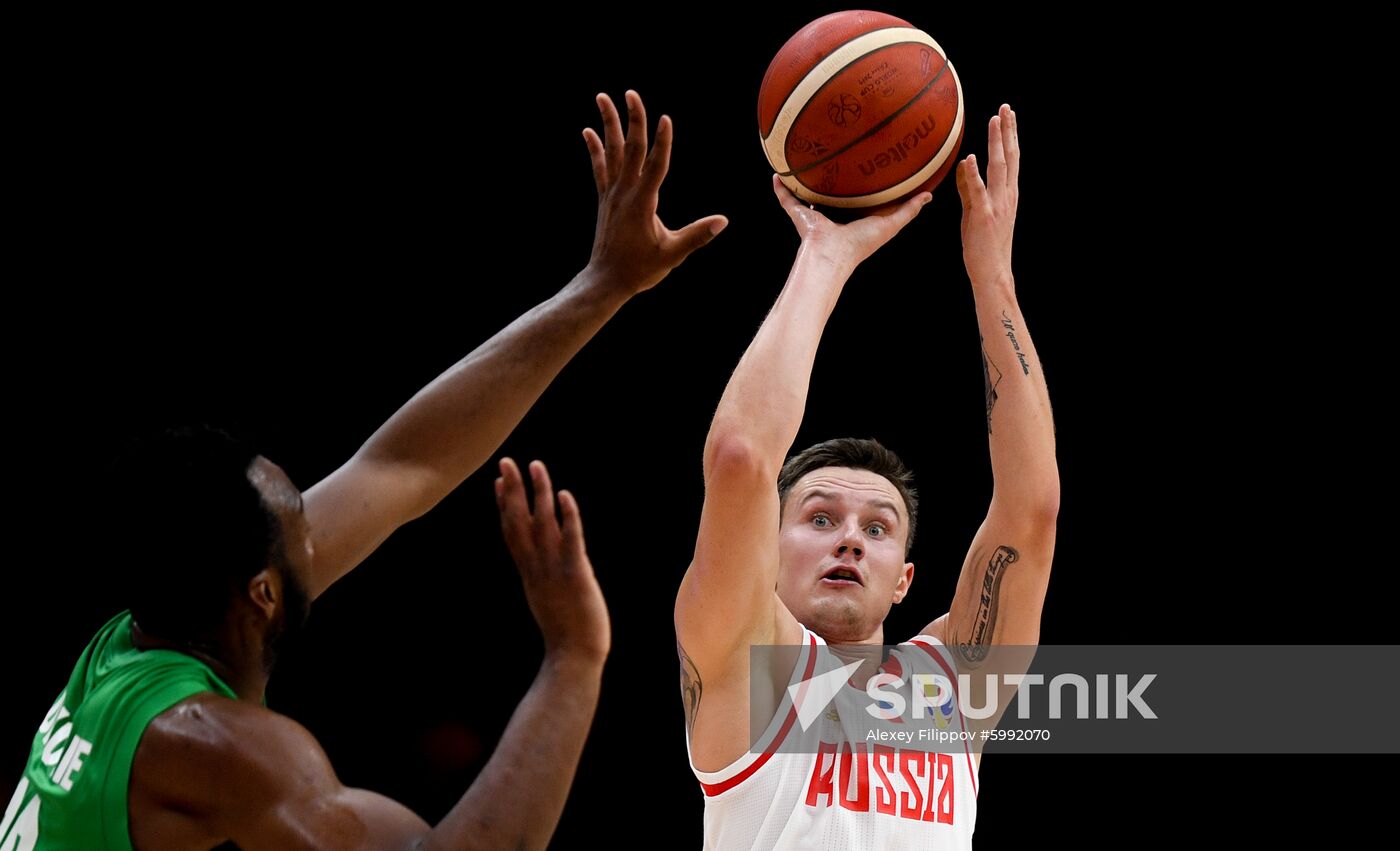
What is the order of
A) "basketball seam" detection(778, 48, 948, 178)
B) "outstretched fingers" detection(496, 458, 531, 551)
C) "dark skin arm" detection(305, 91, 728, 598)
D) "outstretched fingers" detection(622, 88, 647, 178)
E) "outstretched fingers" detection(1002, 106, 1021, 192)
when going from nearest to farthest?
1. "outstretched fingers" detection(496, 458, 531, 551)
2. "dark skin arm" detection(305, 91, 728, 598)
3. "outstretched fingers" detection(622, 88, 647, 178)
4. "basketball seam" detection(778, 48, 948, 178)
5. "outstretched fingers" detection(1002, 106, 1021, 192)

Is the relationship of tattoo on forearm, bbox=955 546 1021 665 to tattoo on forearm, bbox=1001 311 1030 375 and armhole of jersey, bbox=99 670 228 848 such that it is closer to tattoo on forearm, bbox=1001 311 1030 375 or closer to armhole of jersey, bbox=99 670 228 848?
tattoo on forearm, bbox=1001 311 1030 375

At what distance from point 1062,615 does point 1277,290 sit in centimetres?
188

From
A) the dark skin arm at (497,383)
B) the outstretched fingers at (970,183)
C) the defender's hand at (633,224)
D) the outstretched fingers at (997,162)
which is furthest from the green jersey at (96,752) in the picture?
the outstretched fingers at (997,162)

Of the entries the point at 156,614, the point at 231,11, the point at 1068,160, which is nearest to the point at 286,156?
the point at 231,11

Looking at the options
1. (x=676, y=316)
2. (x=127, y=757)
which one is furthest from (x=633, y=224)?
(x=676, y=316)

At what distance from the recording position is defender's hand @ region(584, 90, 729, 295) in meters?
2.82

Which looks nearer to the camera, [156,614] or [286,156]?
[156,614]

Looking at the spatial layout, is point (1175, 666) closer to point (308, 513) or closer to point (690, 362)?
point (690, 362)

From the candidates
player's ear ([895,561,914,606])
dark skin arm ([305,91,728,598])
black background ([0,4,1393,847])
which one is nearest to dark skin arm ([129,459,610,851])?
dark skin arm ([305,91,728,598])

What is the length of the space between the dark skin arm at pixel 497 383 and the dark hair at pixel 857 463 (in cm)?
115

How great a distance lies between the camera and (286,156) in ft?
22.0

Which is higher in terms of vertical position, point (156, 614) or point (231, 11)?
point (231, 11)

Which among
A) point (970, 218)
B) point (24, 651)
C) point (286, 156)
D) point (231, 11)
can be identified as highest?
point (231, 11)

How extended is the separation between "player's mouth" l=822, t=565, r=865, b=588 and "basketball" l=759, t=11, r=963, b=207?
0.90 meters
